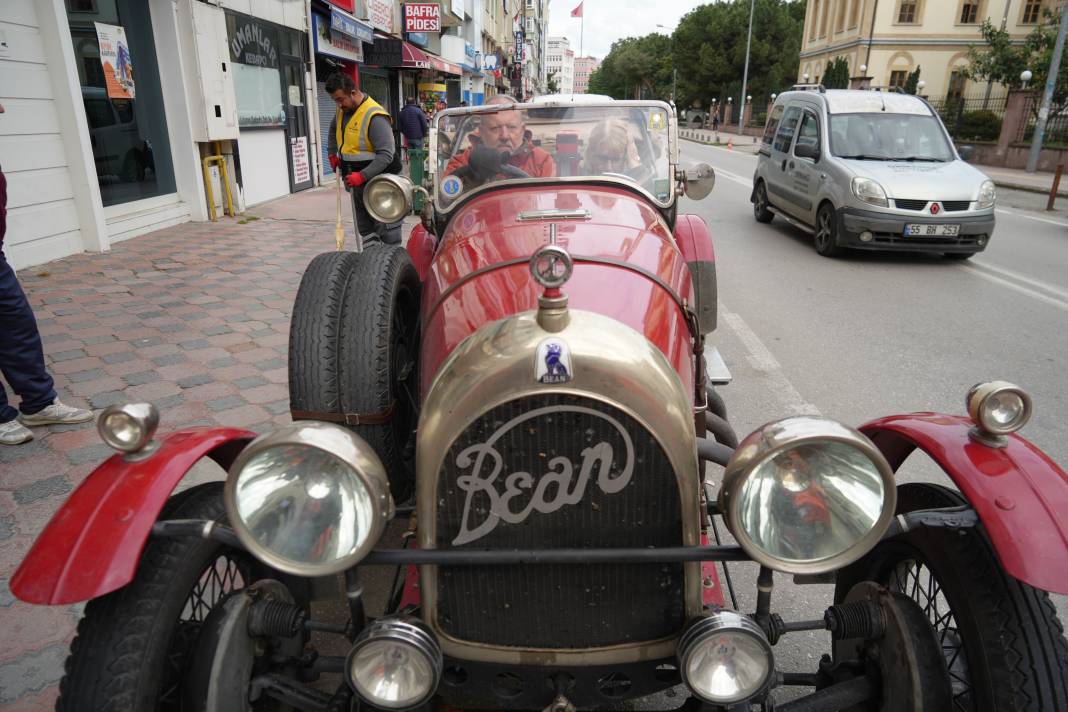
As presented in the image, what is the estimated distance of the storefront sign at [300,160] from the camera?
13109 millimetres

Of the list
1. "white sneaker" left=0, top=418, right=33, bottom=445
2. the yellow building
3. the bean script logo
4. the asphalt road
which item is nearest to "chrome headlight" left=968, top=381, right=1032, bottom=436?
the bean script logo

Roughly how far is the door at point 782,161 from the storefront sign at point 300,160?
8.26 metres

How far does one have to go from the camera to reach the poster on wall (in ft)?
26.9

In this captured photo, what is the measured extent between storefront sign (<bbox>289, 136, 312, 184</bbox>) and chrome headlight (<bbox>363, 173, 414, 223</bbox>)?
11030 millimetres

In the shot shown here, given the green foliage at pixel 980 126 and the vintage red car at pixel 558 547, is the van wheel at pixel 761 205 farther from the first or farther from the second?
the green foliage at pixel 980 126

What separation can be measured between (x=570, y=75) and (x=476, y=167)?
190 metres

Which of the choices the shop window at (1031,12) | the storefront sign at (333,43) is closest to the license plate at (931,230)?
the storefront sign at (333,43)

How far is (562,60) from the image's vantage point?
174 metres

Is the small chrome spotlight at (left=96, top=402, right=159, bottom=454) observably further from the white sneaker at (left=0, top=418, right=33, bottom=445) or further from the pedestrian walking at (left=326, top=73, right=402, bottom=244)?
the pedestrian walking at (left=326, top=73, right=402, bottom=244)

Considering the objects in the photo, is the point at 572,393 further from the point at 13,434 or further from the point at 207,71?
the point at 207,71

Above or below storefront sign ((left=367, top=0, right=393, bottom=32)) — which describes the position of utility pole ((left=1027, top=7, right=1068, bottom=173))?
below

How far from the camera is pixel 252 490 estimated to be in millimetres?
1538

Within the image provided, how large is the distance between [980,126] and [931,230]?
2508 centimetres

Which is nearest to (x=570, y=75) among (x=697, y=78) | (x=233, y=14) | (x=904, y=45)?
(x=697, y=78)
